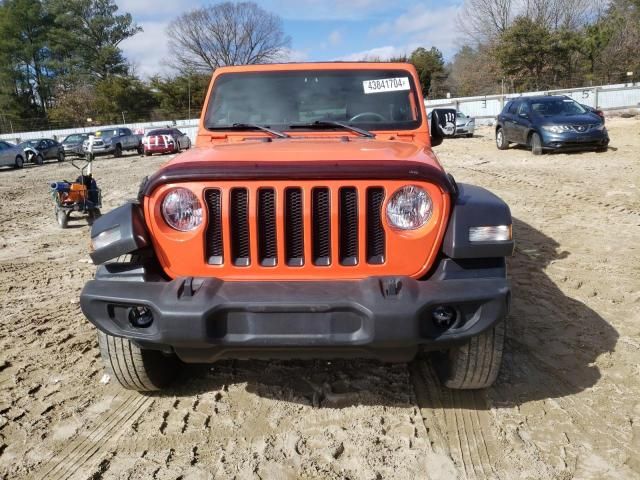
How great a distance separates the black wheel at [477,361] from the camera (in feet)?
8.73

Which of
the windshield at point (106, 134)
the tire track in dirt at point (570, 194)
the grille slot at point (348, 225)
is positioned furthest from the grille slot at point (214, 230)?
the windshield at point (106, 134)

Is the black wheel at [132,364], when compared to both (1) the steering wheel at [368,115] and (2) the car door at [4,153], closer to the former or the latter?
(1) the steering wheel at [368,115]

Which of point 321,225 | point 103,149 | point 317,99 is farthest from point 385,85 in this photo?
point 103,149

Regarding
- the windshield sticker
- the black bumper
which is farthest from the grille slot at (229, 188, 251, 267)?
the windshield sticker

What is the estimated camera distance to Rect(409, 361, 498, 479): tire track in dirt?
8.00ft

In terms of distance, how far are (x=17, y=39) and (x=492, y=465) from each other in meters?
59.4

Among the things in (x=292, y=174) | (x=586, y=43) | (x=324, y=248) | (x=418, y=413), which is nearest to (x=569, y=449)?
(x=418, y=413)

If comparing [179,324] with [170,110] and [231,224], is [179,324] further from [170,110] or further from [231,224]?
[170,110]

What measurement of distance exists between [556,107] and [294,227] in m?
13.2

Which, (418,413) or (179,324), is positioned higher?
(179,324)

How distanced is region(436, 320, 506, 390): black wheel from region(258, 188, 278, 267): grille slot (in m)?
1.04

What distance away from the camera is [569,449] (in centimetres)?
250

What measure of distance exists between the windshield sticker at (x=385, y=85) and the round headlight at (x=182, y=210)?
6.07 feet

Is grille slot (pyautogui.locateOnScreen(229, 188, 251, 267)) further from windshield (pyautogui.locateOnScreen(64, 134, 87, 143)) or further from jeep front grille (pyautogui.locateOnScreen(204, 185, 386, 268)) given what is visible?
windshield (pyautogui.locateOnScreen(64, 134, 87, 143))
